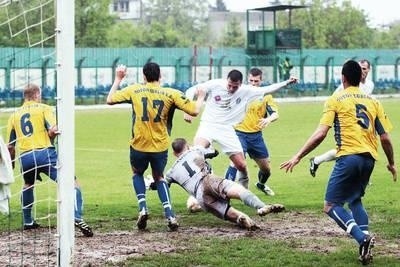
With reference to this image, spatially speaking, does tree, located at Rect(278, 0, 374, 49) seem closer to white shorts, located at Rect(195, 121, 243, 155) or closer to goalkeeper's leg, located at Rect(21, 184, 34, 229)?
white shorts, located at Rect(195, 121, 243, 155)

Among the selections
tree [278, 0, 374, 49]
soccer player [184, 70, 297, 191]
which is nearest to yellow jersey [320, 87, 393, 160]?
soccer player [184, 70, 297, 191]

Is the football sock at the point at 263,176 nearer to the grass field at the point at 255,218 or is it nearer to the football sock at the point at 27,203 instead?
the grass field at the point at 255,218

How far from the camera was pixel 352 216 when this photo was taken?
34.0 feet

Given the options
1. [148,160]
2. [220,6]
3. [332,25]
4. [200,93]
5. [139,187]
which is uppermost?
[220,6]

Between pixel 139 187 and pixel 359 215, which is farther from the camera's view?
pixel 139 187

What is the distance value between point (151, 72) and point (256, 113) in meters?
4.76

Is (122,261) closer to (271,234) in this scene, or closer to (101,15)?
(271,234)

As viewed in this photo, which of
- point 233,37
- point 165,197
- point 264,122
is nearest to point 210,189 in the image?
point 165,197

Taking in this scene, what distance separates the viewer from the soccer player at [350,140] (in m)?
10.0

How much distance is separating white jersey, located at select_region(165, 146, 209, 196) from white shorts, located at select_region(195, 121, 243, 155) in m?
2.12

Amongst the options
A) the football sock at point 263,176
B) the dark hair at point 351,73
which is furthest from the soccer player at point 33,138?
the football sock at point 263,176

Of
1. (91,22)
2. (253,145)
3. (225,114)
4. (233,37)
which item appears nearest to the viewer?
(225,114)

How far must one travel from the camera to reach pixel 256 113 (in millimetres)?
16375

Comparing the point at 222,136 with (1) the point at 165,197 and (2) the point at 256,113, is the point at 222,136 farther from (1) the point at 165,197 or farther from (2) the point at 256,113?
(1) the point at 165,197
